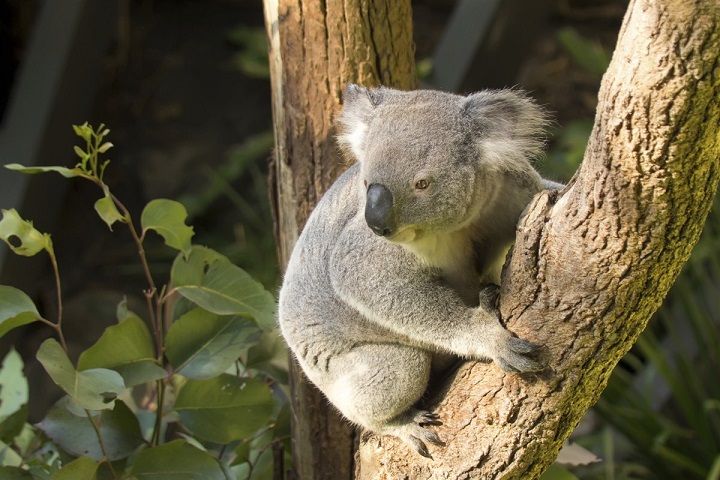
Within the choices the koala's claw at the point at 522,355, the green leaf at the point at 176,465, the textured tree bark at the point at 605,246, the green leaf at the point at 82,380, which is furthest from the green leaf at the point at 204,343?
the koala's claw at the point at 522,355

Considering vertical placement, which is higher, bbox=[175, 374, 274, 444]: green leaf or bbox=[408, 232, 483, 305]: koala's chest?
bbox=[408, 232, 483, 305]: koala's chest

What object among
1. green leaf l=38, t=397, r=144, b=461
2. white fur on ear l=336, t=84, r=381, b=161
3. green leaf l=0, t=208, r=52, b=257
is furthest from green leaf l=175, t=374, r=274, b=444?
white fur on ear l=336, t=84, r=381, b=161

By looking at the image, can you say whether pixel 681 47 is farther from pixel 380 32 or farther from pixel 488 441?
pixel 380 32

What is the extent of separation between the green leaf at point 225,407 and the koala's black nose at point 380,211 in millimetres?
1128

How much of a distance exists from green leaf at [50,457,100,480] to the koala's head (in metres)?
1.29

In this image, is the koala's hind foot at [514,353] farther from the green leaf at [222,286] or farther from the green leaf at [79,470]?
the green leaf at [79,470]

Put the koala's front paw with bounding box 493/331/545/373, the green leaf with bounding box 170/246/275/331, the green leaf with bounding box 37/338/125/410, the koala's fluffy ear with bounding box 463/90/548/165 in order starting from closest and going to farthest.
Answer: the koala's front paw with bounding box 493/331/545/373 < the koala's fluffy ear with bounding box 463/90/548/165 < the green leaf with bounding box 37/338/125/410 < the green leaf with bounding box 170/246/275/331

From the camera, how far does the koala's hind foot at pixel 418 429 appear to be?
8.16 feet

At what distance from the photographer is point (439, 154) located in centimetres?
225

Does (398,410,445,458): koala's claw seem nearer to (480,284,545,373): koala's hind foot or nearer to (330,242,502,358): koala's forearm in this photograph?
(330,242,502,358): koala's forearm

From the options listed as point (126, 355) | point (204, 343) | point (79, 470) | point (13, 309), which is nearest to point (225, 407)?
point (204, 343)

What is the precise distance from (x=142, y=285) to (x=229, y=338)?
3702mm

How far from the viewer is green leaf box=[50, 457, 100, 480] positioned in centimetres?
262

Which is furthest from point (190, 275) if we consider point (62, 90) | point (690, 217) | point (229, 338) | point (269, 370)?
point (62, 90)
